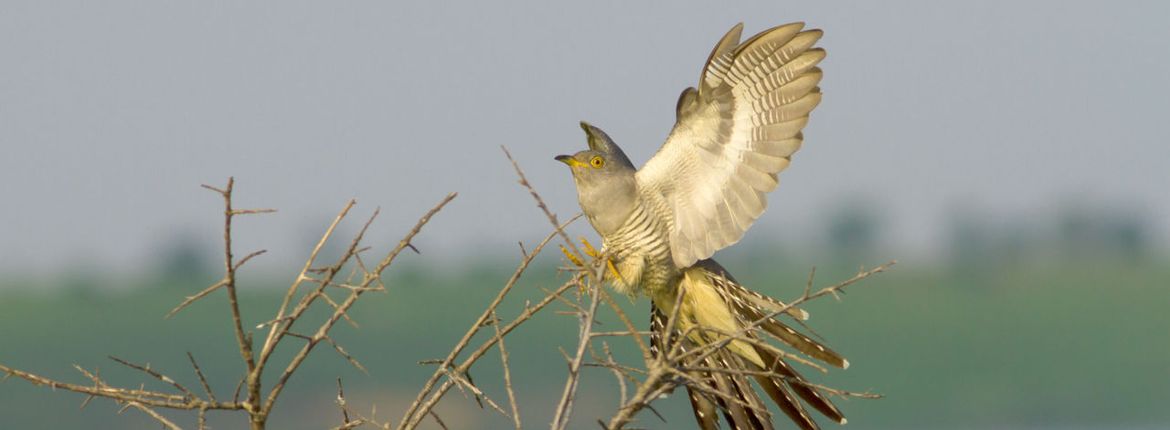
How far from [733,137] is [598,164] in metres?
0.51

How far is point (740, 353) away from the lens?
3.84m

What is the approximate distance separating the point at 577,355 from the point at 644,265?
168 cm

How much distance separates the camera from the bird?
348 cm

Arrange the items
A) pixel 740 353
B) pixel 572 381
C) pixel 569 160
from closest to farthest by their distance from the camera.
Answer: pixel 572 381 < pixel 740 353 < pixel 569 160

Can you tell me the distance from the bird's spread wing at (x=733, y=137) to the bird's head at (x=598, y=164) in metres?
0.09

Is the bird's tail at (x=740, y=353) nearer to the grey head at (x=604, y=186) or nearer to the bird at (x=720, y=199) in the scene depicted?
the bird at (x=720, y=199)

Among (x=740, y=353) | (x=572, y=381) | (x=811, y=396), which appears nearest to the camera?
(x=572, y=381)

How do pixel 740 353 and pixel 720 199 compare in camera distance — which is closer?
pixel 720 199

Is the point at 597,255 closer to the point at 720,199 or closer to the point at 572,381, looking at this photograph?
the point at 720,199

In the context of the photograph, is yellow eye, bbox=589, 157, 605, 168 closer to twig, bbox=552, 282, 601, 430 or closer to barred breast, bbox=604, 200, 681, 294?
barred breast, bbox=604, 200, 681, 294

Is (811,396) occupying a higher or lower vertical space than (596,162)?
lower

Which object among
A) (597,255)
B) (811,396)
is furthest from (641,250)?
(811,396)

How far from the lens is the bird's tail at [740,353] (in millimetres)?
3609

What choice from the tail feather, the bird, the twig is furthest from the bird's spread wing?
the twig
